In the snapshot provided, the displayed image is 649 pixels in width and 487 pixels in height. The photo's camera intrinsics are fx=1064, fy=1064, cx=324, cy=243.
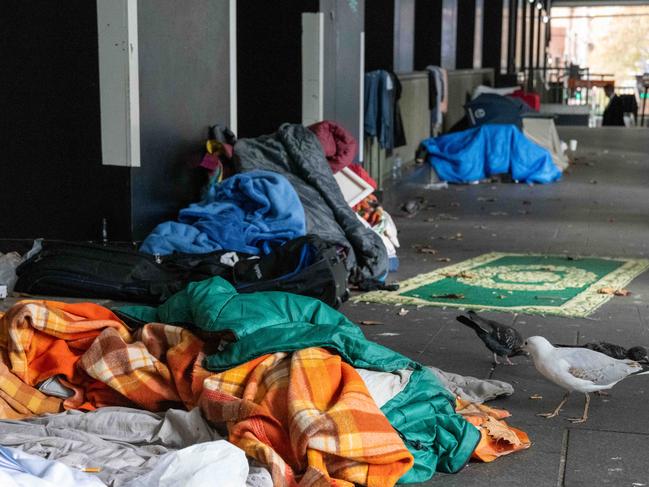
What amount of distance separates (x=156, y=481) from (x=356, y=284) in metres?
3.87

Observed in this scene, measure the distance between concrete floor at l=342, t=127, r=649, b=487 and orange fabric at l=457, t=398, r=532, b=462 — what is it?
36 mm

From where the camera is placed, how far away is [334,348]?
3.83 m

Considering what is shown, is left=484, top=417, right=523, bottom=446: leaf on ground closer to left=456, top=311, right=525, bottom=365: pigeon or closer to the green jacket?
the green jacket

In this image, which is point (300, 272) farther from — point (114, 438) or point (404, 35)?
point (404, 35)

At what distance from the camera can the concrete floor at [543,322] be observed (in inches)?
148

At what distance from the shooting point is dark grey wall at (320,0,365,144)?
9.39 m

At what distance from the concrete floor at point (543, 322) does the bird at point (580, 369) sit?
5.2 inches

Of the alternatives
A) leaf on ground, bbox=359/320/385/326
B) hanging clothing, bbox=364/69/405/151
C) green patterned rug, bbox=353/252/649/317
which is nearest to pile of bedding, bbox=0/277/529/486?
leaf on ground, bbox=359/320/385/326

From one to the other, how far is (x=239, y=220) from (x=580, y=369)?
110 inches

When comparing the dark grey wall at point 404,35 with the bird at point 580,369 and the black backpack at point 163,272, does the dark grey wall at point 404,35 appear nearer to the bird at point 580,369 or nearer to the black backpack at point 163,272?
the black backpack at point 163,272

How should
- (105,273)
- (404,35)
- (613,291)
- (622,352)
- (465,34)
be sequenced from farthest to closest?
(465,34) < (404,35) < (613,291) < (105,273) < (622,352)

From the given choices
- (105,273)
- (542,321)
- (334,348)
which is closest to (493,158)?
(542,321)

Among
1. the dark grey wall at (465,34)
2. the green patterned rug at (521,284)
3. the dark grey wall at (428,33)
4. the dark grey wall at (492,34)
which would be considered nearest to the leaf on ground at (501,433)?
the green patterned rug at (521,284)

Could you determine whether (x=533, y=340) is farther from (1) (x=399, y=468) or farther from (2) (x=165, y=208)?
(2) (x=165, y=208)
